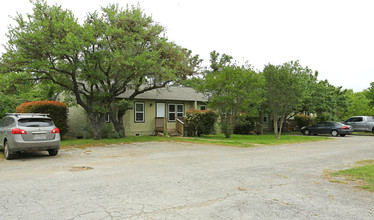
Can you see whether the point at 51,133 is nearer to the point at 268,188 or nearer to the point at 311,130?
the point at 268,188

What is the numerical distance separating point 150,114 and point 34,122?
13179 millimetres

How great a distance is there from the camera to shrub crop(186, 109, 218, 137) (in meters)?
21.4

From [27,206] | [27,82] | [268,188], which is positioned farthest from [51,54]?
[268,188]

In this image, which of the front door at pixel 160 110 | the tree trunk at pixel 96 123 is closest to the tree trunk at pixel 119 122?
the tree trunk at pixel 96 123

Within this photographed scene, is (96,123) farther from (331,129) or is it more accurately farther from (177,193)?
(331,129)

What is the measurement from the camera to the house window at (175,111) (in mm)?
24641

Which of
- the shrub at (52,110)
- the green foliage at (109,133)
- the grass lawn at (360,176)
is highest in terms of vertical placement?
the shrub at (52,110)

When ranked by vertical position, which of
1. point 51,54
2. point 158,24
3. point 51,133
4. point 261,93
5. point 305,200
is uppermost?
point 158,24

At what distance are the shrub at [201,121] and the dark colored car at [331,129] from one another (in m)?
11.2

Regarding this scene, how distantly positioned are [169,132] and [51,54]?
1108 cm

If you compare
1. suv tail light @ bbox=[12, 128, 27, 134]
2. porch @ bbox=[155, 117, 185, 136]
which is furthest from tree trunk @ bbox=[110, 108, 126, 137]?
suv tail light @ bbox=[12, 128, 27, 134]

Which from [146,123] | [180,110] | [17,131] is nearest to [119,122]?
[146,123]

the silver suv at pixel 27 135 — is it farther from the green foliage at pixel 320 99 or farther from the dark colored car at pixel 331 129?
the dark colored car at pixel 331 129

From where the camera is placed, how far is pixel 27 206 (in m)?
4.51
